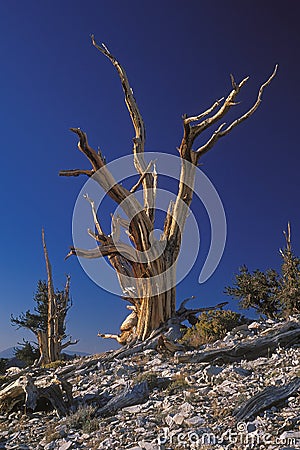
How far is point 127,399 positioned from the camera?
5.05m

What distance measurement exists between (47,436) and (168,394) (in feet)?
5.23

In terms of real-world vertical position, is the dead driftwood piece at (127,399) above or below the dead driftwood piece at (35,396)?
below

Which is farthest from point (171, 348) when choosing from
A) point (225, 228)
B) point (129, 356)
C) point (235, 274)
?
point (235, 274)

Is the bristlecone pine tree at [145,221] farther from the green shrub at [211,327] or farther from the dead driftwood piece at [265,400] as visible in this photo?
the dead driftwood piece at [265,400]

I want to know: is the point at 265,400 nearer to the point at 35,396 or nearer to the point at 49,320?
the point at 35,396

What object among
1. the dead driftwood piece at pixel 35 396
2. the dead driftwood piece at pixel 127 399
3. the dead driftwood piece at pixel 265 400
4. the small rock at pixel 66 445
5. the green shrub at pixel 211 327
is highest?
the green shrub at pixel 211 327

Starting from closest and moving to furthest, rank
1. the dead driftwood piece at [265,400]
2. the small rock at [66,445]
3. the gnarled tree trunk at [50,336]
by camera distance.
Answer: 1. the dead driftwood piece at [265,400]
2. the small rock at [66,445]
3. the gnarled tree trunk at [50,336]

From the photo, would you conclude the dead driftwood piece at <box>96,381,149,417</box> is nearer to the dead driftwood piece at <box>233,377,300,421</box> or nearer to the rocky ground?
the rocky ground

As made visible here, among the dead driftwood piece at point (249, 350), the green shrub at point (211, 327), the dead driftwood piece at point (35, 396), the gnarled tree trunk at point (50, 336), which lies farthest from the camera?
the gnarled tree trunk at point (50, 336)

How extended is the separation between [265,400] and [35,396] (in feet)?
10.5

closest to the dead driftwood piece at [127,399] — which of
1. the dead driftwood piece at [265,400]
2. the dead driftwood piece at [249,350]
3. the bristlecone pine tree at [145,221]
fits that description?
the dead driftwood piece at [265,400]

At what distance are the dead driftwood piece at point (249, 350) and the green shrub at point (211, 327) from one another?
6.23ft

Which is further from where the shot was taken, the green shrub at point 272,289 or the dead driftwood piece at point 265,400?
the green shrub at point 272,289

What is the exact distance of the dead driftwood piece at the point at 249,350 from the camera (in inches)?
270
